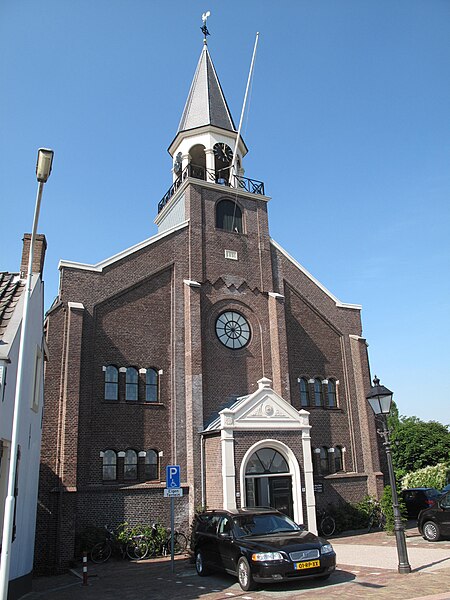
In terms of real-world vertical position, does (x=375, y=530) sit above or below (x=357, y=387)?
below

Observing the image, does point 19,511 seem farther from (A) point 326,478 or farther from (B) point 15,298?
(A) point 326,478

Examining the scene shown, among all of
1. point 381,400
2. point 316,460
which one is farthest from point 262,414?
point 381,400

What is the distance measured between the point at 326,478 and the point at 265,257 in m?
11.0

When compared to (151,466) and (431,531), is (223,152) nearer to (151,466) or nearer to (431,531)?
(151,466)

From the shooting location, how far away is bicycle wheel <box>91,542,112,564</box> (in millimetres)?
18031

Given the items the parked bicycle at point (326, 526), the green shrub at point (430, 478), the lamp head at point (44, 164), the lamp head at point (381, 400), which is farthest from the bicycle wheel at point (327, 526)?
the green shrub at point (430, 478)

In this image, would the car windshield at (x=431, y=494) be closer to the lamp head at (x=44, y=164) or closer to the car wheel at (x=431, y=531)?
the car wheel at (x=431, y=531)

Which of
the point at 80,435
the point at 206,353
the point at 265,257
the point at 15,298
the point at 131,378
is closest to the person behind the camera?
the point at 15,298

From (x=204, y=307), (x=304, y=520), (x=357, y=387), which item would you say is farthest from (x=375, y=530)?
(x=204, y=307)

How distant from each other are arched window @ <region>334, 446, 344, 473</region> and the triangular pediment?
4.48 metres

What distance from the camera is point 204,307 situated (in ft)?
78.2

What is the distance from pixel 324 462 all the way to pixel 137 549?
9905 millimetres

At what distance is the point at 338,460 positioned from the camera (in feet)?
81.5

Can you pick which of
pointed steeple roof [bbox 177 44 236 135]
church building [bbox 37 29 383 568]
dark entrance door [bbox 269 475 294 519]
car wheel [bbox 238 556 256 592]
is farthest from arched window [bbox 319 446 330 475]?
pointed steeple roof [bbox 177 44 236 135]
